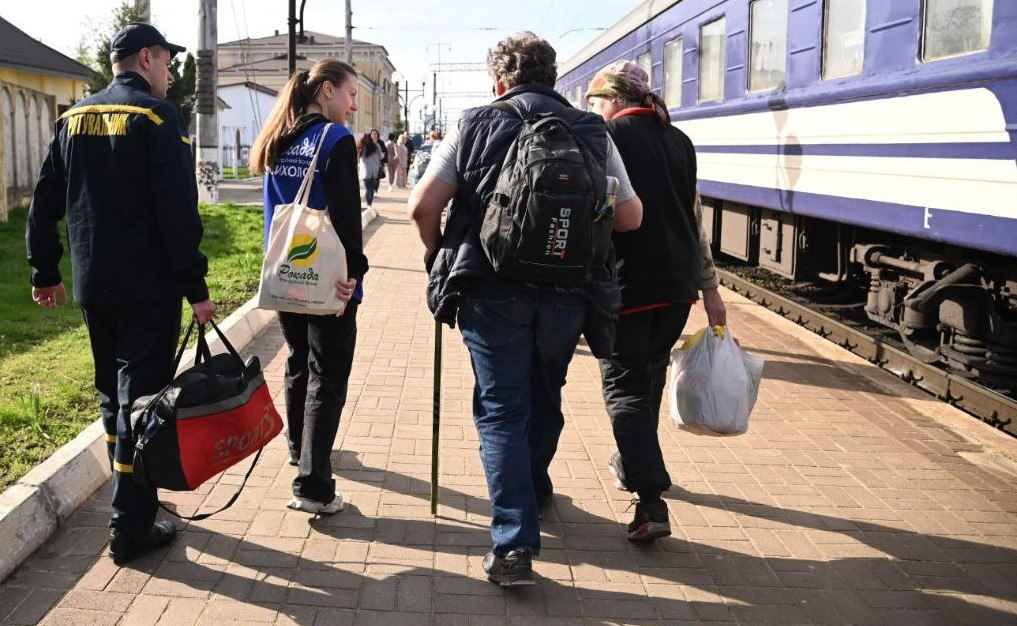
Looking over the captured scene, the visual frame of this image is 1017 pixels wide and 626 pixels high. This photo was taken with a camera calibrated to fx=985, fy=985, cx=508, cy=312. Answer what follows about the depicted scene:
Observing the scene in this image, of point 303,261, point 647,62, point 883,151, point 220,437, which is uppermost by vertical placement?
point 647,62

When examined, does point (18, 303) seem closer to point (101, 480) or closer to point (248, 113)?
point (101, 480)

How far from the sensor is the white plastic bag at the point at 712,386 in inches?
168

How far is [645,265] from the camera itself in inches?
163

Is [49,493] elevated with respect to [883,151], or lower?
lower

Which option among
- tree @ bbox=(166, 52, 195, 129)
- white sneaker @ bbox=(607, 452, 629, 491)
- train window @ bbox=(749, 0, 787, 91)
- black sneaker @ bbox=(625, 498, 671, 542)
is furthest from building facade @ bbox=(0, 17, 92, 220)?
tree @ bbox=(166, 52, 195, 129)

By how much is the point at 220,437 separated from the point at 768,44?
674cm

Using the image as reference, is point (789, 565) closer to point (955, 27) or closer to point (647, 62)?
point (955, 27)

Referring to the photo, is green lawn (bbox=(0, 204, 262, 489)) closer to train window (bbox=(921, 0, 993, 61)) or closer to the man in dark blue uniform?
the man in dark blue uniform

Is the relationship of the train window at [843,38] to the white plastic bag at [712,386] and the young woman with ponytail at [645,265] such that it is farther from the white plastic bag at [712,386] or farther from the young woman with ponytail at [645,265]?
the white plastic bag at [712,386]

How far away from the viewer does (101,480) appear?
455 cm

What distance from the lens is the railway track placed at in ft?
19.3

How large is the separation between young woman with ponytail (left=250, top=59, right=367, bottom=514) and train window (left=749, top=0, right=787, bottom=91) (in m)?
5.14

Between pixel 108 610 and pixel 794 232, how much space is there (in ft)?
23.2

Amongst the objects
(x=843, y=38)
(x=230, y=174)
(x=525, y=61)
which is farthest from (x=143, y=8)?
(x=230, y=174)
